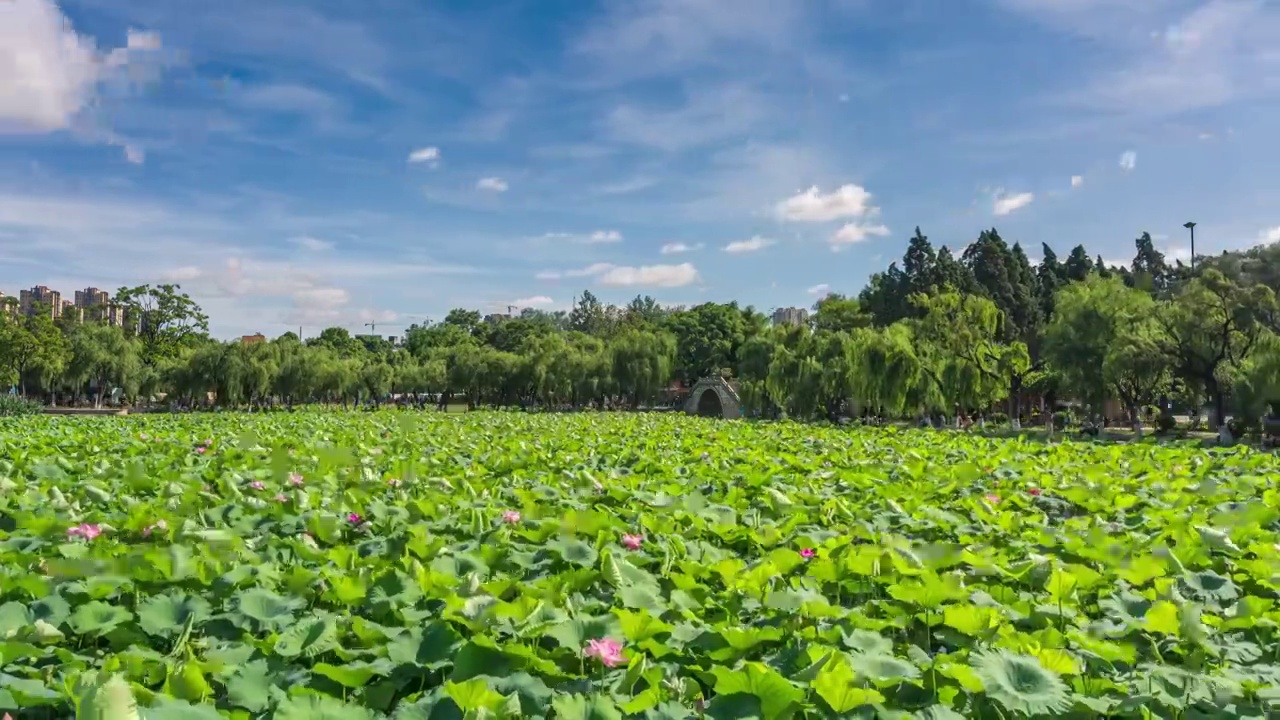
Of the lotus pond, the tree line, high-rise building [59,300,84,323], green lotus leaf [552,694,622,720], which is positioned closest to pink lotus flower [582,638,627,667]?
the lotus pond

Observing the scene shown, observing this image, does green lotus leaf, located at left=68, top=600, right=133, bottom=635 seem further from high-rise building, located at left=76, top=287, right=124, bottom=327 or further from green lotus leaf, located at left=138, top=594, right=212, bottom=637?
high-rise building, located at left=76, top=287, right=124, bottom=327

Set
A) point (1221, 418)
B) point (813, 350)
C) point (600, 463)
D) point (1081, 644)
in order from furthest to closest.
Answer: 1. point (813, 350)
2. point (1221, 418)
3. point (600, 463)
4. point (1081, 644)

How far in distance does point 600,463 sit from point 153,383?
138 feet

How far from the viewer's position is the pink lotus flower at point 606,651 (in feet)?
6.04

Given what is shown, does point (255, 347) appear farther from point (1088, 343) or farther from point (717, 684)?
point (717, 684)

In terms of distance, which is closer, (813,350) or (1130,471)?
(1130,471)

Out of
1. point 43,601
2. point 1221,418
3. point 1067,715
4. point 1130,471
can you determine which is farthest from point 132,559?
point 1221,418

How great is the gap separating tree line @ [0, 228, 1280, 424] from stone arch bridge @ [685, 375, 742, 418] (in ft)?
5.01

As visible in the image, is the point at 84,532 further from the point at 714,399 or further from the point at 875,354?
the point at 714,399

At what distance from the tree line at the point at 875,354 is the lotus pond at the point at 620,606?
19677 mm

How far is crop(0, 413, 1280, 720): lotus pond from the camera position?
1.73 m

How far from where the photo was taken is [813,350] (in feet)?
110

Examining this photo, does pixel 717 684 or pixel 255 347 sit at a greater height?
pixel 255 347

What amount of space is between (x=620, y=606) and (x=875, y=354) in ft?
86.1
